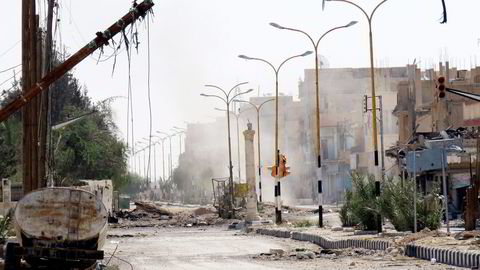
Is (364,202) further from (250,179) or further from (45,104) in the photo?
(250,179)

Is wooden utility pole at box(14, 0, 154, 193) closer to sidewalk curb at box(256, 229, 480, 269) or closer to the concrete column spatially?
sidewalk curb at box(256, 229, 480, 269)

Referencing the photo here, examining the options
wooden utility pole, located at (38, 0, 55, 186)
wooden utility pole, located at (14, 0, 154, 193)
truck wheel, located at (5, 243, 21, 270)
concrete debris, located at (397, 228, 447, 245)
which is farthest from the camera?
wooden utility pole, located at (38, 0, 55, 186)

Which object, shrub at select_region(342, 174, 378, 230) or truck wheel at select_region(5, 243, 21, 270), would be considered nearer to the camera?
truck wheel at select_region(5, 243, 21, 270)

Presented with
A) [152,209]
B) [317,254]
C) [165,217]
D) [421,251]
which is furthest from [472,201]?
[152,209]

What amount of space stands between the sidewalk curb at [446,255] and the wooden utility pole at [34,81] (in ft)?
28.0

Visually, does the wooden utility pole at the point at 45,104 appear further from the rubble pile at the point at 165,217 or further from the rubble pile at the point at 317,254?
the rubble pile at the point at 165,217

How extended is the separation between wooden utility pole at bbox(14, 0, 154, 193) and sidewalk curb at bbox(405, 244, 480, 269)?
8.53 m

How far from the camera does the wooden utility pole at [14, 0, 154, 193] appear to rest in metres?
26.1

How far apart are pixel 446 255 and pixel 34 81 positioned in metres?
12.8

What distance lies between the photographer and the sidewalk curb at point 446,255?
74.8ft

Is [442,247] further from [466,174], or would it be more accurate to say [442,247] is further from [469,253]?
[466,174]

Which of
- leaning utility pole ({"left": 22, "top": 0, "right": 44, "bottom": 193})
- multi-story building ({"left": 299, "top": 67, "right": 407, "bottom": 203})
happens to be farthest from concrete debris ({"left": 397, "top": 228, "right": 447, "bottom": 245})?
multi-story building ({"left": 299, "top": 67, "right": 407, "bottom": 203})

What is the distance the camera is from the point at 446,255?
24.4m

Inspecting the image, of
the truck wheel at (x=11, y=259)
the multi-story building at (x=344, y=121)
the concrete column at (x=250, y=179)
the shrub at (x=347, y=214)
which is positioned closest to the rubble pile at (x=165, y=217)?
the concrete column at (x=250, y=179)
